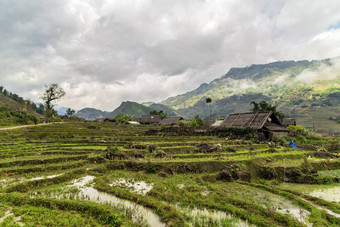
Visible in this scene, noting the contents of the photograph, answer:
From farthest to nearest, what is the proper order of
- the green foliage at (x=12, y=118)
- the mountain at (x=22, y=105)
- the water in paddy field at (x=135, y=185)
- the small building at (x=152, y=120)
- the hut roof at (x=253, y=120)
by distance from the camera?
the small building at (x=152, y=120) < the mountain at (x=22, y=105) < the green foliage at (x=12, y=118) < the hut roof at (x=253, y=120) < the water in paddy field at (x=135, y=185)

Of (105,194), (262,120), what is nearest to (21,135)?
(105,194)

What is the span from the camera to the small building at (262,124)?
31.7 m

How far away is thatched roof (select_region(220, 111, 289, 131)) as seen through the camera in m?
32.2

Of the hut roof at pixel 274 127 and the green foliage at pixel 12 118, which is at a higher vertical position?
the green foliage at pixel 12 118

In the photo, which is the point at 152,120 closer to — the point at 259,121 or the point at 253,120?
the point at 253,120

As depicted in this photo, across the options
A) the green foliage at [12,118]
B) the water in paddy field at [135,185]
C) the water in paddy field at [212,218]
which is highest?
the green foliage at [12,118]

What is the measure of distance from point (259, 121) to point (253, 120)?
1.32m

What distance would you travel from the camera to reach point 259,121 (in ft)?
108

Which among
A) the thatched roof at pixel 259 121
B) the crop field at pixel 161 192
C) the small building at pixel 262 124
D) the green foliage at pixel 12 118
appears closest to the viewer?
the crop field at pixel 161 192

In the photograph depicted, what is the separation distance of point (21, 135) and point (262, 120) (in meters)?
41.6

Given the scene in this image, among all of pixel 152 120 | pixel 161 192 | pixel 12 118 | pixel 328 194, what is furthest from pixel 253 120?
pixel 152 120

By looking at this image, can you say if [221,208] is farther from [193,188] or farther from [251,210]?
[193,188]

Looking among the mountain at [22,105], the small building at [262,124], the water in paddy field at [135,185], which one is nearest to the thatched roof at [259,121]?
the small building at [262,124]

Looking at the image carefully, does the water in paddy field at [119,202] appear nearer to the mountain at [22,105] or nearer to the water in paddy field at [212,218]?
the water in paddy field at [212,218]
